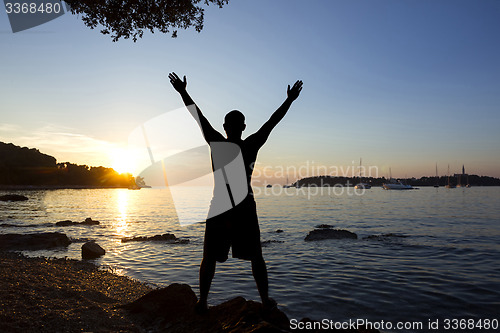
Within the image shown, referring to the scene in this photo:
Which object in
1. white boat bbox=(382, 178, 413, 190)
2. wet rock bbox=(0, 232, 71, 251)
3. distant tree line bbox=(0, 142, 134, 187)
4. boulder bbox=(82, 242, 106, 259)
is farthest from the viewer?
white boat bbox=(382, 178, 413, 190)

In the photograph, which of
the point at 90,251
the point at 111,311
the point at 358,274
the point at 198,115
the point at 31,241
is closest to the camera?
the point at 198,115

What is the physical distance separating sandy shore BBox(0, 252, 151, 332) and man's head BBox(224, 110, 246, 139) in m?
3.11

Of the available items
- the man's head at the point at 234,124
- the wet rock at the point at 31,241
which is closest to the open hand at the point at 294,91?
the man's head at the point at 234,124

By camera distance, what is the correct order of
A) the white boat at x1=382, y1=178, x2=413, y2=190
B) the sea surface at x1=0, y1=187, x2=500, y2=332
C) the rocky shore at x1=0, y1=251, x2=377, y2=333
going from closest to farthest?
1. the rocky shore at x1=0, y1=251, x2=377, y2=333
2. the sea surface at x1=0, y1=187, x2=500, y2=332
3. the white boat at x1=382, y1=178, x2=413, y2=190

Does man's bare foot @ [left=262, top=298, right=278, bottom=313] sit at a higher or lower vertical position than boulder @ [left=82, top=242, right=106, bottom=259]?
higher

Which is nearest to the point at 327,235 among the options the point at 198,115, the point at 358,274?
the point at 358,274

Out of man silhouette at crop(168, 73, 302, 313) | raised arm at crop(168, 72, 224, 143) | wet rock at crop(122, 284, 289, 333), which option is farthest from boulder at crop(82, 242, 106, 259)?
raised arm at crop(168, 72, 224, 143)

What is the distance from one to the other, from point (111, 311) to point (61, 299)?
1.14 metres

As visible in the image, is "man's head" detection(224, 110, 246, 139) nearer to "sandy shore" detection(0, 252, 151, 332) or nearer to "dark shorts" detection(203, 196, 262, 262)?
"dark shorts" detection(203, 196, 262, 262)

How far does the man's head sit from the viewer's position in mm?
4102

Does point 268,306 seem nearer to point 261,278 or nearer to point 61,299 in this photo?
point 261,278

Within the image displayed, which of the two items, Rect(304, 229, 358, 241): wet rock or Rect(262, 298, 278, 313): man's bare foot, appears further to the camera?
Rect(304, 229, 358, 241): wet rock

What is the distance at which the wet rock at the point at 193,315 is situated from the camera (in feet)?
11.8

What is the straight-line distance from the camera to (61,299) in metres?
5.35
